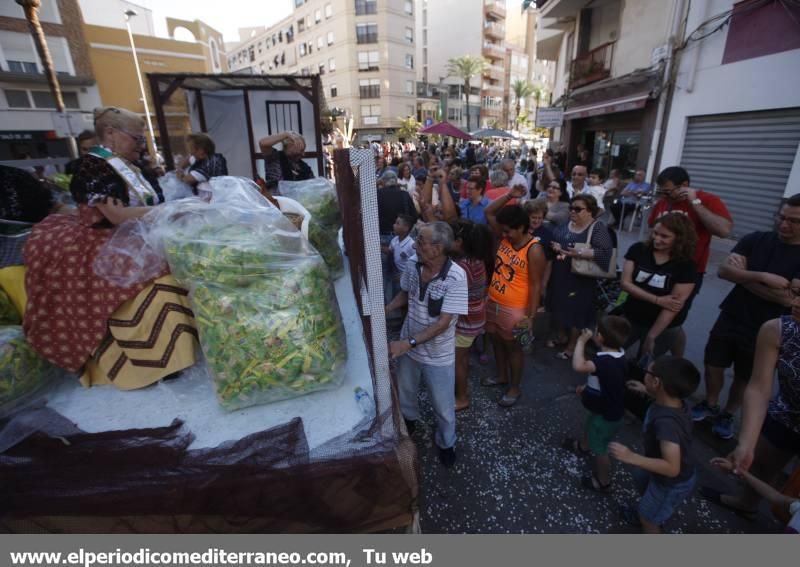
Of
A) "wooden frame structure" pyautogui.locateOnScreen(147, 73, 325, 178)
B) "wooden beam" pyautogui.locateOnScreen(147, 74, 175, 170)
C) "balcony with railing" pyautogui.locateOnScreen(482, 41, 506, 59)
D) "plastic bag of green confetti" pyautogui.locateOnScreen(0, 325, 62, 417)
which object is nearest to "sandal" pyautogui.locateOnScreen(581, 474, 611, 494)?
"plastic bag of green confetti" pyautogui.locateOnScreen(0, 325, 62, 417)

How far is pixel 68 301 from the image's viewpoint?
4.78ft

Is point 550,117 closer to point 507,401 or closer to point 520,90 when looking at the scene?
point 507,401

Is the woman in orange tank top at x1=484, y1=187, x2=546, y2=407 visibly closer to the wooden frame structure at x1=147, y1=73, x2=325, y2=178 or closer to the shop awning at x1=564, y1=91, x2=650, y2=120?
the wooden frame structure at x1=147, y1=73, x2=325, y2=178

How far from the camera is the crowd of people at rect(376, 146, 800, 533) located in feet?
6.09

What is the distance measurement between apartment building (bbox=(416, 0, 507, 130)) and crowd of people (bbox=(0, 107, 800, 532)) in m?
47.7

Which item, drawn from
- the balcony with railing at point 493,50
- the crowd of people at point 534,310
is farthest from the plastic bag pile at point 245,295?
the balcony with railing at point 493,50

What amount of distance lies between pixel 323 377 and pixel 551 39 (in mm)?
20405

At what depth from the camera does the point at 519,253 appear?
3.04 metres

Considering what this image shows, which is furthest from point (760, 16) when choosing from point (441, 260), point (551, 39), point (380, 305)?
point (551, 39)

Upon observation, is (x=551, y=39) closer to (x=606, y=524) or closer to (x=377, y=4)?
(x=606, y=524)

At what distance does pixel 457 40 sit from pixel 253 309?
55.6 metres

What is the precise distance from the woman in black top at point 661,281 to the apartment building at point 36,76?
22774mm

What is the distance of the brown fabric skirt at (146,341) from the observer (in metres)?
1.46

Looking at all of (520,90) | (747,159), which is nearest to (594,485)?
(747,159)
